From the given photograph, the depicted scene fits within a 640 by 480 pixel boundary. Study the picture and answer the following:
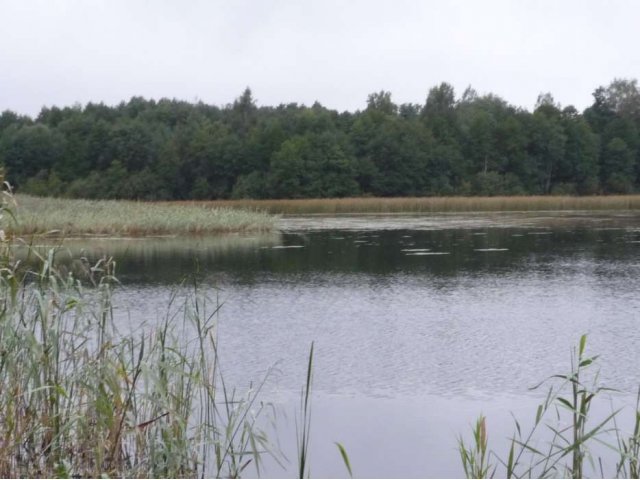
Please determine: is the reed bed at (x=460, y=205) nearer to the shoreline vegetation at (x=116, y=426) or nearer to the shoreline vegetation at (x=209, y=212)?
the shoreline vegetation at (x=209, y=212)

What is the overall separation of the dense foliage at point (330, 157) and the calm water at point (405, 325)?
37085 millimetres

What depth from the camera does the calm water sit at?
555cm

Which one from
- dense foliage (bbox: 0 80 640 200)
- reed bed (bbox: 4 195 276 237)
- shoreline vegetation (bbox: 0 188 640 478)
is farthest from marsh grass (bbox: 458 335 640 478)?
dense foliage (bbox: 0 80 640 200)

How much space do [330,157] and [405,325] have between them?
4680cm

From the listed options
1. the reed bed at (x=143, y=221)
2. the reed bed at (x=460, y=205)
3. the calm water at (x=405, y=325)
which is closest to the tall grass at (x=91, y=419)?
the calm water at (x=405, y=325)

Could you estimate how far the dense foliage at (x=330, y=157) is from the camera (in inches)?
2195

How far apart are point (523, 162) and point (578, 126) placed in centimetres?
606

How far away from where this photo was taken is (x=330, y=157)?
182 feet

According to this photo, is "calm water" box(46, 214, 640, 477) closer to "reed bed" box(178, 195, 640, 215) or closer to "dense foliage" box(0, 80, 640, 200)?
"reed bed" box(178, 195, 640, 215)

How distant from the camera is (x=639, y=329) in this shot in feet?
27.7

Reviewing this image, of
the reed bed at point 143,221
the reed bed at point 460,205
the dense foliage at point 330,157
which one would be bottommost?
the reed bed at point 143,221

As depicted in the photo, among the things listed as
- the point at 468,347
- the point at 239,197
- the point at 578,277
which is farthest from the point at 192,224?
the point at 239,197

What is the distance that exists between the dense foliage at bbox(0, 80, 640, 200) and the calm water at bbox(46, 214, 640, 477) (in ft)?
122

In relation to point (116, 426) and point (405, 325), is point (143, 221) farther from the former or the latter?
point (116, 426)
